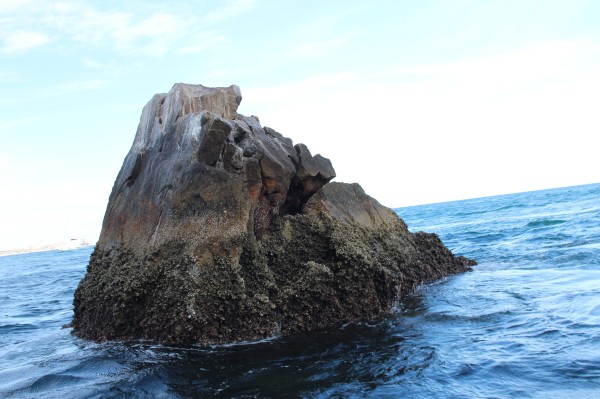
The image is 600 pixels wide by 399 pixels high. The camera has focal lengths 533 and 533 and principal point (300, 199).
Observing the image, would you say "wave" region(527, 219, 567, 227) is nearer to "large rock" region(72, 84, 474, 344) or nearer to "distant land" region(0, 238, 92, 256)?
"large rock" region(72, 84, 474, 344)

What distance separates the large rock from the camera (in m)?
8.28

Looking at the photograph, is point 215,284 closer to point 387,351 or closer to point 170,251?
point 170,251

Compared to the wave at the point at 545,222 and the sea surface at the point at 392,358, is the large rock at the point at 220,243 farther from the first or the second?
Result: the wave at the point at 545,222

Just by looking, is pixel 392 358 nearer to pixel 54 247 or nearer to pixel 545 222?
pixel 545 222

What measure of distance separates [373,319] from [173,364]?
140 inches

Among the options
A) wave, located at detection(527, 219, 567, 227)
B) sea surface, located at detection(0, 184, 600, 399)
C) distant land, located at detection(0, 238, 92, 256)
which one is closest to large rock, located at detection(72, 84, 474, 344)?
sea surface, located at detection(0, 184, 600, 399)

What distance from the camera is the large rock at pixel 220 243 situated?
8.28 metres

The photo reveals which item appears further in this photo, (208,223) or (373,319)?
(373,319)

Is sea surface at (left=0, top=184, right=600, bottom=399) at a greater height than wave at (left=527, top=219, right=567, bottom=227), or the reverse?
wave at (left=527, top=219, right=567, bottom=227)

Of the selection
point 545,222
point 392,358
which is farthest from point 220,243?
→ point 545,222

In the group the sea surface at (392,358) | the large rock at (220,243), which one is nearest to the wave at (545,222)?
the sea surface at (392,358)

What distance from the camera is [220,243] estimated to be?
336 inches

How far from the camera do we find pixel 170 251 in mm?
8555

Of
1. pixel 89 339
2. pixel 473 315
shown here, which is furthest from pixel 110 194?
pixel 473 315
